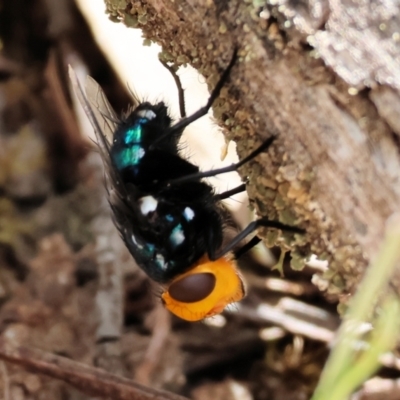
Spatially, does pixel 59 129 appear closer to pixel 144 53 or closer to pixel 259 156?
pixel 144 53

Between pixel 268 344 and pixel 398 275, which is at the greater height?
pixel 398 275

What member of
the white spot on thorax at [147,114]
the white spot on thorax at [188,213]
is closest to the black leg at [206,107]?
the white spot on thorax at [147,114]

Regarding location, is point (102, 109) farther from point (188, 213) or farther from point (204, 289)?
point (204, 289)

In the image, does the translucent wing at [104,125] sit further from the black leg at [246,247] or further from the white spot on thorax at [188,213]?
the black leg at [246,247]

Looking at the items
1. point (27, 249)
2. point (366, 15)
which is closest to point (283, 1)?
point (366, 15)

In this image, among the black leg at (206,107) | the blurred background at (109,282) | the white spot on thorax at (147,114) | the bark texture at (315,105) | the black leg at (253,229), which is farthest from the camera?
the blurred background at (109,282)

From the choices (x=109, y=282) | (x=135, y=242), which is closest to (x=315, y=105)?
(x=135, y=242)
